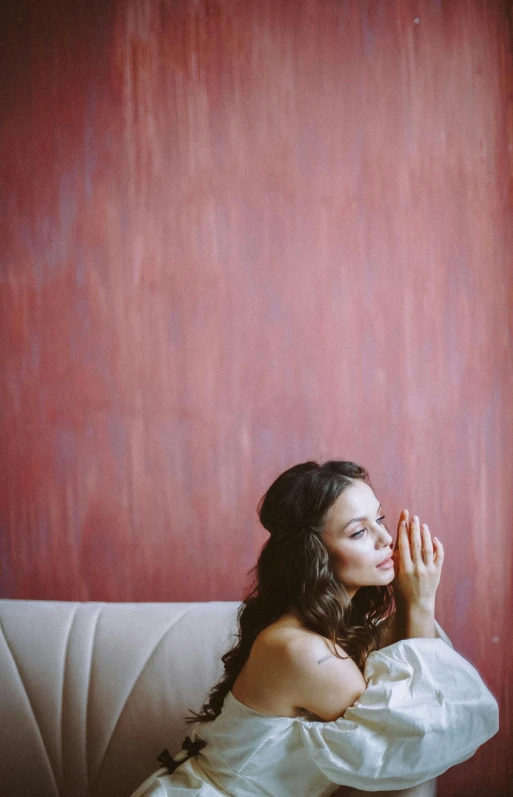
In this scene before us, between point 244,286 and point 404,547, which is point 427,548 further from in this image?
point 244,286

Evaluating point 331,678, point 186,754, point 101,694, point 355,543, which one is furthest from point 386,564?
→ point 101,694

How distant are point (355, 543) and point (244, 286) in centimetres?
81

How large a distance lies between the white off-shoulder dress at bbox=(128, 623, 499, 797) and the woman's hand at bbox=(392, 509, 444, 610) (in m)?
0.08

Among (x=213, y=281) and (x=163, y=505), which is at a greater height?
(x=213, y=281)

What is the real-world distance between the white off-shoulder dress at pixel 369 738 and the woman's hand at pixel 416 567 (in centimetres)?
8

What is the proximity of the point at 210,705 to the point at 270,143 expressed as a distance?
137 cm

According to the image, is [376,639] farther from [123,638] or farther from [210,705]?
[123,638]

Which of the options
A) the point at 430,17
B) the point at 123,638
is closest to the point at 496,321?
the point at 430,17

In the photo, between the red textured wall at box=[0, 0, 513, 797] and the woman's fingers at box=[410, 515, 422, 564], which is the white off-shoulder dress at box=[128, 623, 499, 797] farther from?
the red textured wall at box=[0, 0, 513, 797]

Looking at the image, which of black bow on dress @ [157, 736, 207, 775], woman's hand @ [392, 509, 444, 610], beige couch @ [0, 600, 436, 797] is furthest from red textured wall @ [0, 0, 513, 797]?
black bow on dress @ [157, 736, 207, 775]

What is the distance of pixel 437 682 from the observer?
3.67 ft

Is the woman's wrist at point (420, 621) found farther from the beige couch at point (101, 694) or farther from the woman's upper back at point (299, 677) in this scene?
the beige couch at point (101, 694)

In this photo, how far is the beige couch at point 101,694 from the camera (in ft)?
4.84

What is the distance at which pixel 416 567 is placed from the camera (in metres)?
1.24
